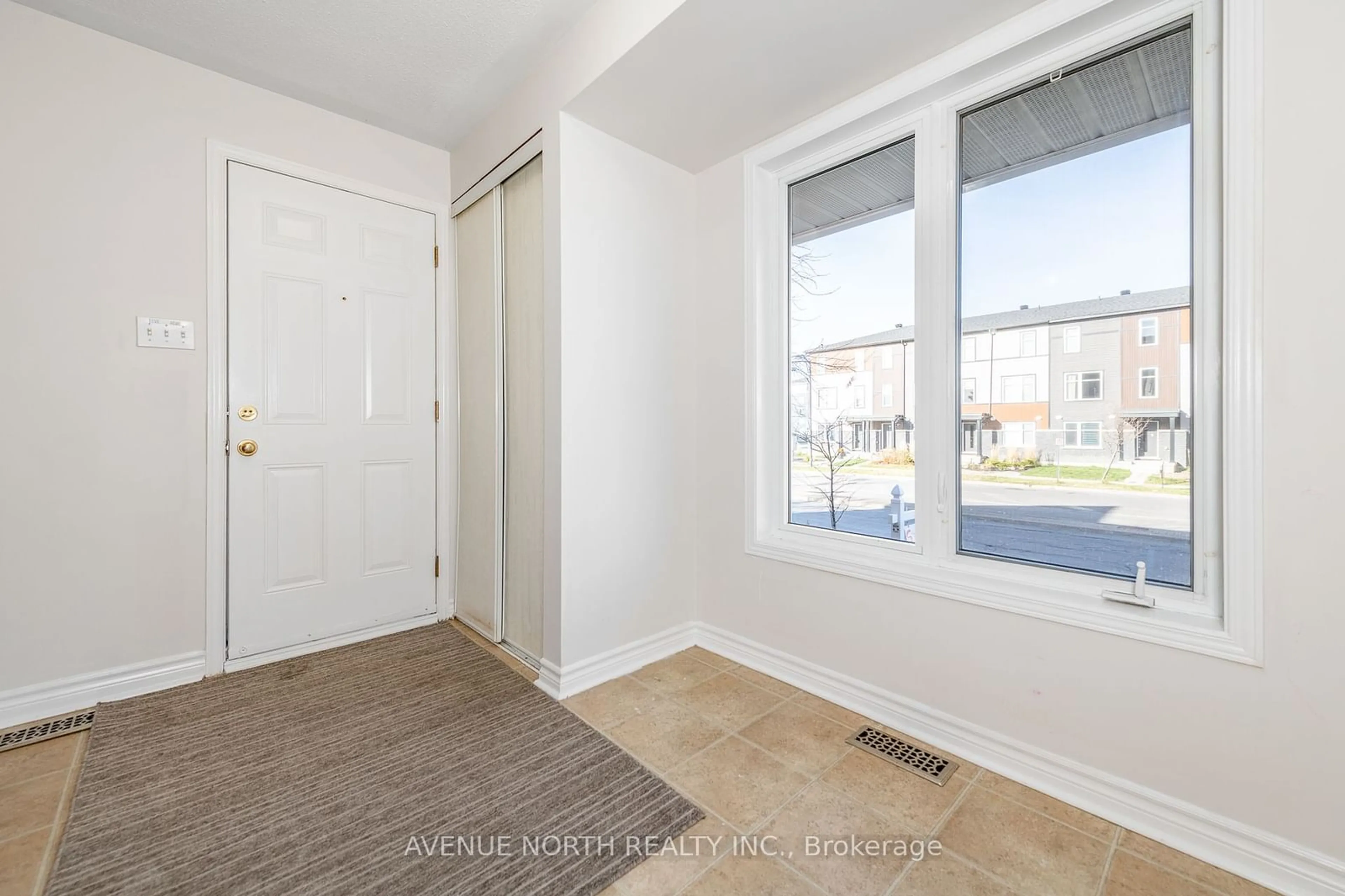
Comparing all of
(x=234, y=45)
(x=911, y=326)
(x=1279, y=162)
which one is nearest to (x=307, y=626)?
(x=234, y=45)

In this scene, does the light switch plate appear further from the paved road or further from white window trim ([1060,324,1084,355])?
white window trim ([1060,324,1084,355])

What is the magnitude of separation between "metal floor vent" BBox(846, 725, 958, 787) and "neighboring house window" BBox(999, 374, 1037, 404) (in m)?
1.22

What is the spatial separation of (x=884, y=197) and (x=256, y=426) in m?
2.93

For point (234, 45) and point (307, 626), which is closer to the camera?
point (234, 45)

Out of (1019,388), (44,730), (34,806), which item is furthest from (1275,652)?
(44,730)

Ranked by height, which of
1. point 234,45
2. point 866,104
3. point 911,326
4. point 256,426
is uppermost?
point 234,45

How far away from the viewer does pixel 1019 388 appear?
6.01 feet

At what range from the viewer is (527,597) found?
255 cm

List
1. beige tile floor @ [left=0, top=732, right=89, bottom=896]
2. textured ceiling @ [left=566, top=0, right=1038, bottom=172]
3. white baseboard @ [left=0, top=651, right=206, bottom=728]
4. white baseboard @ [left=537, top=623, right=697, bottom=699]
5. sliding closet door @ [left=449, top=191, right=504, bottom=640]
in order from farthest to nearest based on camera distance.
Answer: sliding closet door @ [left=449, top=191, right=504, bottom=640], white baseboard @ [left=537, top=623, right=697, bottom=699], white baseboard @ [left=0, top=651, right=206, bottom=728], textured ceiling @ [left=566, top=0, right=1038, bottom=172], beige tile floor @ [left=0, top=732, right=89, bottom=896]

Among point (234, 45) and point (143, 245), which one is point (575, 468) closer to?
point (143, 245)

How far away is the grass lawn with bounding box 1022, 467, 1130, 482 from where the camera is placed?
5.36 ft

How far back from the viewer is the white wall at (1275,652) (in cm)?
125

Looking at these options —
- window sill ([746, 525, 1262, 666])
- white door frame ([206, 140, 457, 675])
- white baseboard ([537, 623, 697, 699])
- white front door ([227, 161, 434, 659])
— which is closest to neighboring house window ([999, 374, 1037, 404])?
window sill ([746, 525, 1262, 666])

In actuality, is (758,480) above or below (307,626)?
above
